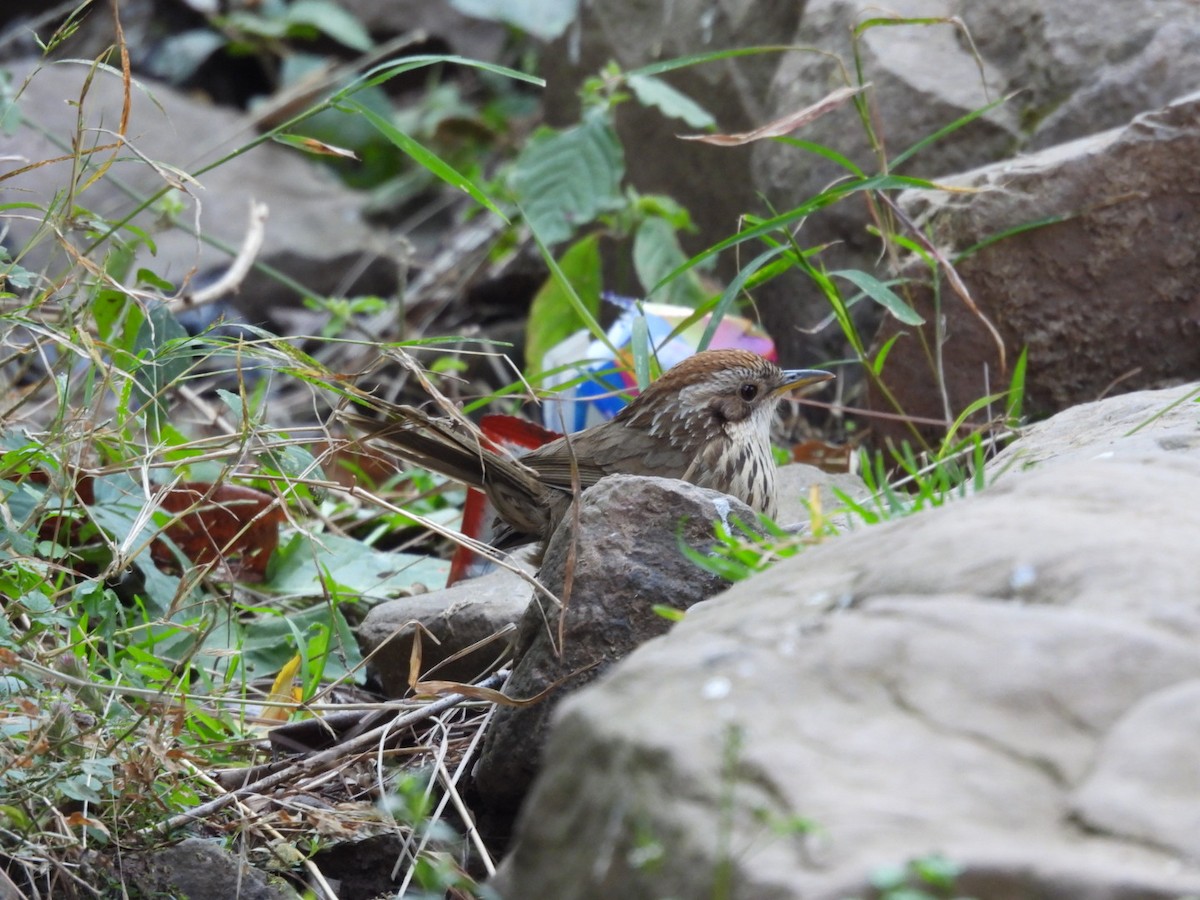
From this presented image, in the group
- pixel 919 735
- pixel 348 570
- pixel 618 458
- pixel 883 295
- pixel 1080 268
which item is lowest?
pixel 348 570

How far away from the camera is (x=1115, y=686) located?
165cm

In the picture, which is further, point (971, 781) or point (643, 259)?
point (643, 259)

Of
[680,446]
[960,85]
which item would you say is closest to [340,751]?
[680,446]

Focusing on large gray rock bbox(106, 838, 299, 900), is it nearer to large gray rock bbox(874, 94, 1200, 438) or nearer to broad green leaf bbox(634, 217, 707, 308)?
large gray rock bbox(874, 94, 1200, 438)

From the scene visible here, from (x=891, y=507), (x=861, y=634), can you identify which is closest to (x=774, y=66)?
(x=891, y=507)

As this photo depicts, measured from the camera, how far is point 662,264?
20.2 feet

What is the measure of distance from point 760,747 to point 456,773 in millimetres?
1585

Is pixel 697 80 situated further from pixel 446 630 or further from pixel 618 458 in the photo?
pixel 446 630

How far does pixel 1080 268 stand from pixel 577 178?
234cm

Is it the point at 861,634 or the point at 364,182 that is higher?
the point at 861,634

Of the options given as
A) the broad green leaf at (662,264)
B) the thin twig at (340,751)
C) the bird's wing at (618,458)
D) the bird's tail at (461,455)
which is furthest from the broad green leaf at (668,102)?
the thin twig at (340,751)

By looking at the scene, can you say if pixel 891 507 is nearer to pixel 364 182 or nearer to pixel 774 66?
pixel 774 66

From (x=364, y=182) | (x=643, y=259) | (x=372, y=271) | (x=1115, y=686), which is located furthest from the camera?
(x=364, y=182)

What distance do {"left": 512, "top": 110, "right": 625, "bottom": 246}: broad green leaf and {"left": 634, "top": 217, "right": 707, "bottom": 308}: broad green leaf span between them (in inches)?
8.9
